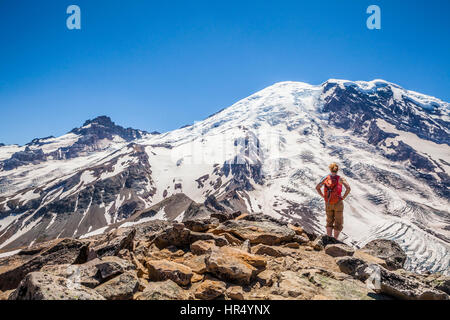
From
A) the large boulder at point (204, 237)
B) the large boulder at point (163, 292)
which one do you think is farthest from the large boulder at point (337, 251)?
the large boulder at point (163, 292)

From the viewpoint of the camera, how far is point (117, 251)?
892 centimetres

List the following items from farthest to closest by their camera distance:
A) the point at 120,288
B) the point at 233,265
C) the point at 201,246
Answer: the point at 201,246, the point at 233,265, the point at 120,288

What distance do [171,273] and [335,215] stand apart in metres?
8.68

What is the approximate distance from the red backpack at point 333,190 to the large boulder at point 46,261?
10.0m

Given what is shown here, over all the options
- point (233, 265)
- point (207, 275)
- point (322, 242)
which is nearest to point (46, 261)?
point (207, 275)

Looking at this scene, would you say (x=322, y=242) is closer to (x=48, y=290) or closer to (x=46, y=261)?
(x=48, y=290)

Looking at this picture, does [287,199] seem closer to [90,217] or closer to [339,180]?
[90,217]

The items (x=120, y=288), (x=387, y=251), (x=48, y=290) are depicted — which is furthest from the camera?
(x=387, y=251)

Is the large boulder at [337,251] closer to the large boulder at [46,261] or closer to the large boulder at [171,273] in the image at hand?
the large boulder at [171,273]

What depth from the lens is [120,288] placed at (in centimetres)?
586

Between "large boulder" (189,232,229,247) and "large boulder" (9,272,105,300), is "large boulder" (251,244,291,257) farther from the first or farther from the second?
"large boulder" (9,272,105,300)

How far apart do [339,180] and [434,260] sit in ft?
461

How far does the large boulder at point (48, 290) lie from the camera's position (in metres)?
4.66
